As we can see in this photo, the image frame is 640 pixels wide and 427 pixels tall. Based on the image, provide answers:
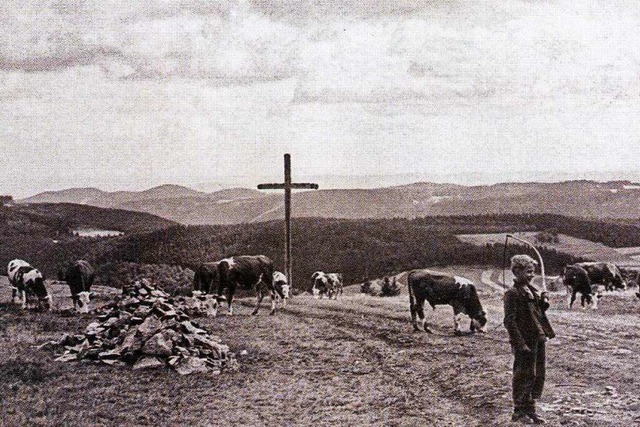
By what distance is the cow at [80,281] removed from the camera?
7.41 m

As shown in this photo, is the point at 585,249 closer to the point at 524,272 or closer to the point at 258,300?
the point at 524,272

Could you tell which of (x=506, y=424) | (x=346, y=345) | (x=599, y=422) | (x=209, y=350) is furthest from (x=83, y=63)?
(x=599, y=422)

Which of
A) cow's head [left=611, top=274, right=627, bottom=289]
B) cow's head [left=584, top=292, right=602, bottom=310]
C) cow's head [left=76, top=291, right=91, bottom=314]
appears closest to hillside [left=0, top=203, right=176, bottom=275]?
cow's head [left=76, top=291, right=91, bottom=314]

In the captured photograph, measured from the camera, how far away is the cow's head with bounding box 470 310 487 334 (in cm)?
692

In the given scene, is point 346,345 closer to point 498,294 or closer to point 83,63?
point 498,294

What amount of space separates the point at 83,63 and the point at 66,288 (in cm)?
231

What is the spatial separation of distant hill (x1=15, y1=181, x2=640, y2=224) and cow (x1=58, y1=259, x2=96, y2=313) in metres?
0.74

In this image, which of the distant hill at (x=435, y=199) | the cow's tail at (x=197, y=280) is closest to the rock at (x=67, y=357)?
the cow's tail at (x=197, y=280)

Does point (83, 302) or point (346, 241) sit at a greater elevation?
point (346, 241)

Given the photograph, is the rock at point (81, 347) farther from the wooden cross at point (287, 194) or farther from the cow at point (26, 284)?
the wooden cross at point (287, 194)

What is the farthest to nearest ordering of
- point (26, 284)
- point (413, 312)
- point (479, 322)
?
point (26, 284)
point (413, 312)
point (479, 322)

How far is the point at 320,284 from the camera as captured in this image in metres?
8.18

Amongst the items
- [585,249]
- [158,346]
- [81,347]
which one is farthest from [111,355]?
[585,249]

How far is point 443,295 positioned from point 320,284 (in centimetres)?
156
